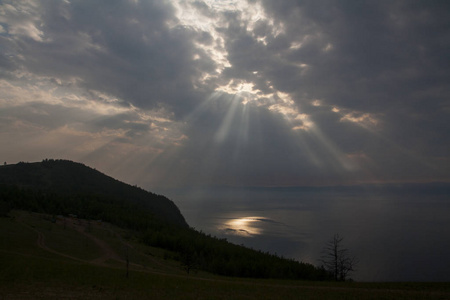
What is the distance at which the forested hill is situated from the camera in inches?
1971

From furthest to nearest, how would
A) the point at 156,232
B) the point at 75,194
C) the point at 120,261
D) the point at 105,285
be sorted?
the point at 75,194, the point at 156,232, the point at 120,261, the point at 105,285

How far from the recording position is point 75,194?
68312 millimetres

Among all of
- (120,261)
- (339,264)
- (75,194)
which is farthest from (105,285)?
(75,194)

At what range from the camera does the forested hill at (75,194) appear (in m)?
50.1

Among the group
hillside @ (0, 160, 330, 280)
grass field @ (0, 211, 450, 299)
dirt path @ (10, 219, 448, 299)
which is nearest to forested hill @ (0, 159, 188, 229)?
hillside @ (0, 160, 330, 280)

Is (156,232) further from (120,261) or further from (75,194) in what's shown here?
(75,194)

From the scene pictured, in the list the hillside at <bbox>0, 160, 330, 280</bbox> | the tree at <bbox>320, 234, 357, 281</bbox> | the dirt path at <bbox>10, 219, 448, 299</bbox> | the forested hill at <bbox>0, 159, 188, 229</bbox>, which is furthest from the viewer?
the forested hill at <bbox>0, 159, 188, 229</bbox>

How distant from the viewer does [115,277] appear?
19312 millimetres

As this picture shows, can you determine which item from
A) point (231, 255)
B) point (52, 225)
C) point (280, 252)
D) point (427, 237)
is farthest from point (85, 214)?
point (427, 237)

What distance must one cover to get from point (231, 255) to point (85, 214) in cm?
3021

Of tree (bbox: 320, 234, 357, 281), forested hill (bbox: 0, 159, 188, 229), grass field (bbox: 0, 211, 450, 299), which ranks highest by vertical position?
forested hill (bbox: 0, 159, 188, 229)

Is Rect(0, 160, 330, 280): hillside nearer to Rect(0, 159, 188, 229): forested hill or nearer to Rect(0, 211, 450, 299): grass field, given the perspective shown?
Rect(0, 159, 188, 229): forested hill

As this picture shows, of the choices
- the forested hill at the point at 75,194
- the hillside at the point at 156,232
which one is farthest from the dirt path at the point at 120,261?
the forested hill at the point at 75,194

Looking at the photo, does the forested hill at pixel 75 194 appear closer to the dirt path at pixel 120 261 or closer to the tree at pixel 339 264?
the dirt path at pixel 120 261
